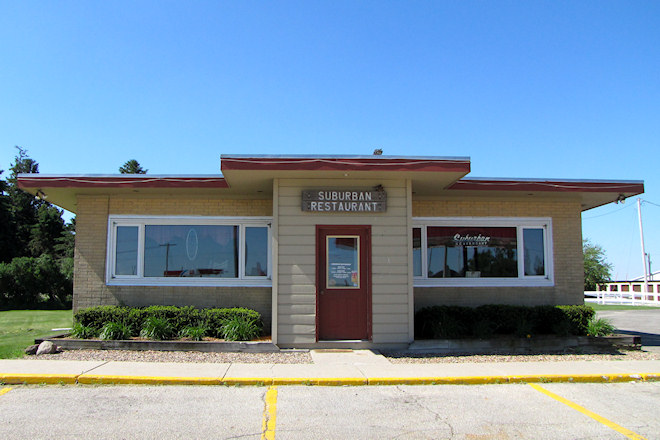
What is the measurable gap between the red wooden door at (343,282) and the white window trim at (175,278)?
192 cm

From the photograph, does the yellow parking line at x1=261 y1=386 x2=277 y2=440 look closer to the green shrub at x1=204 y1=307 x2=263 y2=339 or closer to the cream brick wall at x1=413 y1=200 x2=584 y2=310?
the green shrub at x1=204 y1=307 x2=263 y2=339

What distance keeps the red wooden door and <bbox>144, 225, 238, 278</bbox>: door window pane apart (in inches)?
100

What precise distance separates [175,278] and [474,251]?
22.7 feet

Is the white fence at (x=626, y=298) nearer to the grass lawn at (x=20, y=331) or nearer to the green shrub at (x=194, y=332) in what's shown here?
the green shrub at (x=194, y=332)

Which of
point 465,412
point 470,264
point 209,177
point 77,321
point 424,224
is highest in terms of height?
Result: point 209,177

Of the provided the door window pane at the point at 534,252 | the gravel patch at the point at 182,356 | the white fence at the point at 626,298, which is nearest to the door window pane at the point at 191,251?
the gravel patch at the point at 182,356

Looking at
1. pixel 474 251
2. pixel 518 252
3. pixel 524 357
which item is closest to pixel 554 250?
pixel 518 252

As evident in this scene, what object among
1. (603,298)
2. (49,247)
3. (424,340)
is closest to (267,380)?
(424,340)

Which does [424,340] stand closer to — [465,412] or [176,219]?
[465,412]

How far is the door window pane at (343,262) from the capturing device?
32.8ft

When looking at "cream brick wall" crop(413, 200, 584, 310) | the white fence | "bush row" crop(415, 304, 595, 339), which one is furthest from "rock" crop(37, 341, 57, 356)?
the white fence

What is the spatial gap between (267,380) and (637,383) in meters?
5.64

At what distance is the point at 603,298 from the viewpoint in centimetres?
3173

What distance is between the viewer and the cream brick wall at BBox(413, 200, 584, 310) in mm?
11617
